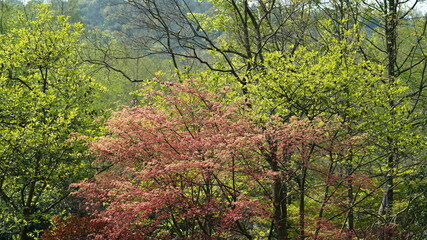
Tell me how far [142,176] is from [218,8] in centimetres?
997

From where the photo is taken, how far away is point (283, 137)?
695 centimetres

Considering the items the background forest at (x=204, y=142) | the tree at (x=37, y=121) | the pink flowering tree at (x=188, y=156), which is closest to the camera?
the pink flowering tree at (x=188, y=156)

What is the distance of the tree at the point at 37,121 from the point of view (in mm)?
8219

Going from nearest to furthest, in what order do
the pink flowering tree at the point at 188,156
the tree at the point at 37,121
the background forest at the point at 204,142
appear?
1. the pink flowering tree at the point at 188,156
2. the background forest at the point at 204,142
3. the tree at the point at 37,121

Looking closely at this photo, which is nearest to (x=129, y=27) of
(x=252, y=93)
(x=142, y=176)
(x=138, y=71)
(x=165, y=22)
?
(x=165, y=22)

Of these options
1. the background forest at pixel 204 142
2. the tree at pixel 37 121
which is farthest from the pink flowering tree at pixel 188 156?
the tree at pixel 37 121

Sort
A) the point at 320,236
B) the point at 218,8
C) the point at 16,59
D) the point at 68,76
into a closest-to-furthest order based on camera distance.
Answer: the point at 320,236
the point at 16,59
the point at 68,76
the point at 218,8

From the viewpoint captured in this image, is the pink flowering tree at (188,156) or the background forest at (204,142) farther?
the background forest at (204,142)

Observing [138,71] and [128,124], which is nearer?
[128,124]

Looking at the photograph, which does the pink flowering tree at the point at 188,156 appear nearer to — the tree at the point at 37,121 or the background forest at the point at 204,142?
the background forest at the point at 204,142

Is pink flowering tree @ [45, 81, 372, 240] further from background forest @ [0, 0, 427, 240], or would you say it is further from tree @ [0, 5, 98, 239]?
tree @ [0, 5, 98, 239]

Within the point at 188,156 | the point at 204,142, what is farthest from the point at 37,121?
the point at 204,142

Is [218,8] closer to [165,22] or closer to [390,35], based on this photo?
[165,22]

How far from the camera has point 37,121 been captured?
8.84m
